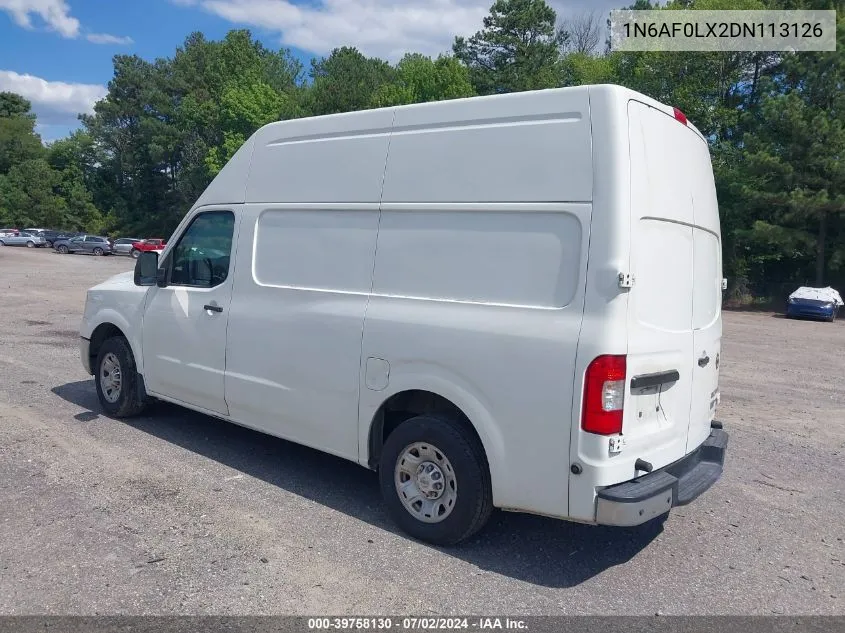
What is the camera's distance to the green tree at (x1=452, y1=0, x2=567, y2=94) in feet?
156

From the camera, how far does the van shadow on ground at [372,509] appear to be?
4.36 meters

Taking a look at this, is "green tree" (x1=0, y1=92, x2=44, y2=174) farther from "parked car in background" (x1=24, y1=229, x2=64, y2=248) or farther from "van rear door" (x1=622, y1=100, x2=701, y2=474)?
"van rear door" (x1=622, y1=100, x2=701, y2=474)

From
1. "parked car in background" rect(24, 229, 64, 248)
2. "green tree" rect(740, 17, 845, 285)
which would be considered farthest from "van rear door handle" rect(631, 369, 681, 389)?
"parked car in background" rect(24, 229, 64, 248)

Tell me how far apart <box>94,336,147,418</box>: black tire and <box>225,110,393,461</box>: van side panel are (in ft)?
5.11

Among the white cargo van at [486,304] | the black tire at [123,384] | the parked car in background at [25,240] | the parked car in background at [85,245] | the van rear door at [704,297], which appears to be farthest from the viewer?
the parked car in background at [25,240]

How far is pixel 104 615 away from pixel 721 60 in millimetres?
39493

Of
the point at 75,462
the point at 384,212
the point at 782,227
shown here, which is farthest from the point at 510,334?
the point at 782,227

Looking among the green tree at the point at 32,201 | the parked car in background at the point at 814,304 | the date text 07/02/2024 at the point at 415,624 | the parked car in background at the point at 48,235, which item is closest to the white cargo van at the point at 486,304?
the date text 07/02/2024 at the point at 415,624

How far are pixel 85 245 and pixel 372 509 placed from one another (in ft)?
186

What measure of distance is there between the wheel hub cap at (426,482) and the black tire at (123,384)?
3.32 m

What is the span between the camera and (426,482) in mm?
4516

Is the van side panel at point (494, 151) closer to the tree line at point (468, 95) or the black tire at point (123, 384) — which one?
the black tire at point (123, 384)

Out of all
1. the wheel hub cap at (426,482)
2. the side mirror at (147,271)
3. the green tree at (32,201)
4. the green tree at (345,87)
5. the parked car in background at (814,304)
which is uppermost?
the green tree at (345,87)

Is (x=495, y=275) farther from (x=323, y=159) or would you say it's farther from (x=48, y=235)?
(x=48, y=235)
